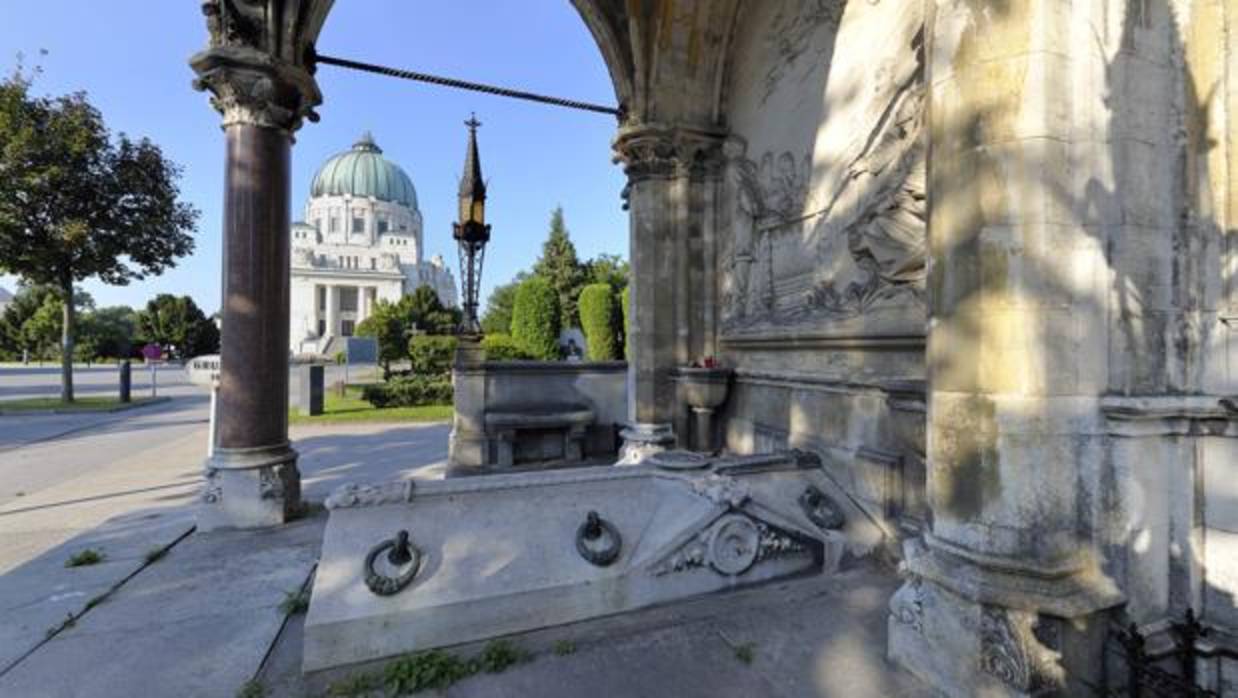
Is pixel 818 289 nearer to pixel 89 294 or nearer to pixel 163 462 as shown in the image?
pixel 163 462

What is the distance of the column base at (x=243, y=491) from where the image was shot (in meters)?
5.42

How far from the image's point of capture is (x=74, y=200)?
647 inches

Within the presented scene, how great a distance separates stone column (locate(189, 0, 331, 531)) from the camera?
5.48 metres

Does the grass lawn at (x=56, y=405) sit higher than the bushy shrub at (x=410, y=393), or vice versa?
the bushy shrub at (x=410, y=393)

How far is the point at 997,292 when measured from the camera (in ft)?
8.63

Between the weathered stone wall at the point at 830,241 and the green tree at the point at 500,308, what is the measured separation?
5550 centimetres

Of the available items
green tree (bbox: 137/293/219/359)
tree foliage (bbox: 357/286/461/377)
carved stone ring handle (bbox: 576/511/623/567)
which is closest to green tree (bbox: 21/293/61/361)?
green tree (bbox: 137/293/219/359)

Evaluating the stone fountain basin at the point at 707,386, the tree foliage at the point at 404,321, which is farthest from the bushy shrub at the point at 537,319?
the stone fountain basin at the point at 707,386

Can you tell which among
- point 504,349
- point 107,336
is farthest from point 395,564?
point 107,336

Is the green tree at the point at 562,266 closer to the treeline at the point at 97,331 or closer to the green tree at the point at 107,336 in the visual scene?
the treeline at the point at 97,331

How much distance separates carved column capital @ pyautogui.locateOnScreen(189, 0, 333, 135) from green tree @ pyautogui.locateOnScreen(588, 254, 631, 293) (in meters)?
Result: 39.5

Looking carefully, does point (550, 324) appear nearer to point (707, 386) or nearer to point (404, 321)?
point (404, 321)

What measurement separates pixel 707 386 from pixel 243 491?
519 centimetres

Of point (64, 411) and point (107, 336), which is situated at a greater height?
point (107, 336)
